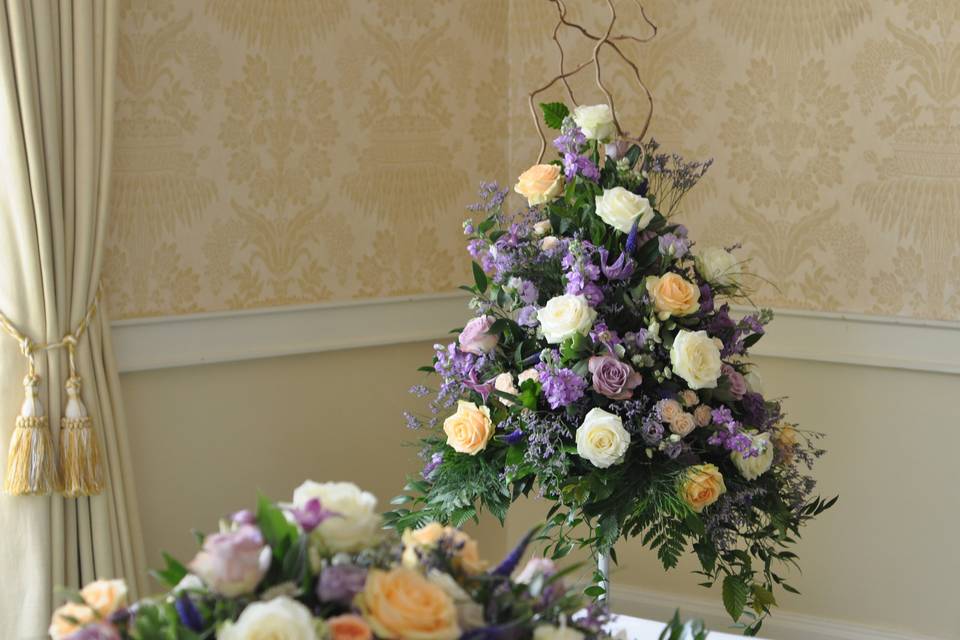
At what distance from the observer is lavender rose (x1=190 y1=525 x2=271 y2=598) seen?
2.93 ft

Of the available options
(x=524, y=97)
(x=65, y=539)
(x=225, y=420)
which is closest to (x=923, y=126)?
(x=524, y=97)

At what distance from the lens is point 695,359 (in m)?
1.95

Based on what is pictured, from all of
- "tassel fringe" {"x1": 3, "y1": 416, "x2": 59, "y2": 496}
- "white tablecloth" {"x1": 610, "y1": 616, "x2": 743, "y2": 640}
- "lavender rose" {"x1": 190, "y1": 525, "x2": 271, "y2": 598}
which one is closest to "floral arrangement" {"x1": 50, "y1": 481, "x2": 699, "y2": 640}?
"lavender rose" {"x1": 190, "y1": 525, "x2": 271, "y2": 598}

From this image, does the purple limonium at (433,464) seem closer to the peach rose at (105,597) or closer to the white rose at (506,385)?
the white rose at (506,385)

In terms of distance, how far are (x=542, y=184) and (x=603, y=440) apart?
0.50m

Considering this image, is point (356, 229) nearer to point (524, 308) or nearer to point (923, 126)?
point (524, 308)

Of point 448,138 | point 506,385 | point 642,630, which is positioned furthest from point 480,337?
point 448,138

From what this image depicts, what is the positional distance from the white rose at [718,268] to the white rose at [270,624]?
4.60 feet

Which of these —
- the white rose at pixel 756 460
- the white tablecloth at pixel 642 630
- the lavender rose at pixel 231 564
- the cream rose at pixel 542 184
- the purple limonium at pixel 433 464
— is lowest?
the white tablecloth at pixel 642 630

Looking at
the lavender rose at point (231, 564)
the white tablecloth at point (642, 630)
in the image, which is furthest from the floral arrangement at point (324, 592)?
the white tablecloth at point (642, 630)

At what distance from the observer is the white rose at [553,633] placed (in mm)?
965

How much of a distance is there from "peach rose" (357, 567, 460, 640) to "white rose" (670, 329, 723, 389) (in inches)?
42.9

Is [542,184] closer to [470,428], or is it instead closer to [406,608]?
[470,428]

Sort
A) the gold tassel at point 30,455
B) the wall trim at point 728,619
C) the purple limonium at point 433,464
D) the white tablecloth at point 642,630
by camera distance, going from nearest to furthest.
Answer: the white tablecloth at point 642,630 → the purple limonium at point 433,464 → the gold tassel at point 30,455 → the wall trim at point 728,619
